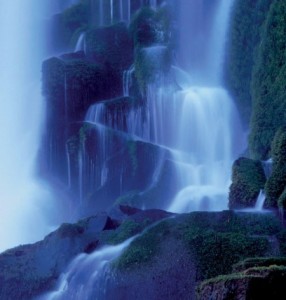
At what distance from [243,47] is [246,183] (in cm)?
1075

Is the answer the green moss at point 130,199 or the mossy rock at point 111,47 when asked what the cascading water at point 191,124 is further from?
the mossy rock at point 111,47

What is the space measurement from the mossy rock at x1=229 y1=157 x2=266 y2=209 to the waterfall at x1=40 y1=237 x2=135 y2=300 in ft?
11.0

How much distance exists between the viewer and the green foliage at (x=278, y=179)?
12.7 meters

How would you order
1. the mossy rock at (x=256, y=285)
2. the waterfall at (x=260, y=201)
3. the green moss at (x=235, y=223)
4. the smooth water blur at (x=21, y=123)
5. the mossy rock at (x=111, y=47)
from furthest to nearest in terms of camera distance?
the mossy rock at (x=111, y=47), the smooth water blur at (x=21, y=123), the waterfall at (x=260, y=201), the green moss at (x=235, y=223), the mossy rock at (x=256, y=285)

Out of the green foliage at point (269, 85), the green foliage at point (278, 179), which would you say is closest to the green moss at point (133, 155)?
the green foliage at point (269, 85)

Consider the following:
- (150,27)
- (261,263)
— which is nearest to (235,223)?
(261,263)

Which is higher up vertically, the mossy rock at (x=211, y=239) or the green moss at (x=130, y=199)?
the mossy rock at (x=211, y=239)

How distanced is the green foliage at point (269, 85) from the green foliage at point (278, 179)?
3838mm

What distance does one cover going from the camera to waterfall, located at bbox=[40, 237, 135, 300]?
1136 cm

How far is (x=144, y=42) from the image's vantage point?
2817cm

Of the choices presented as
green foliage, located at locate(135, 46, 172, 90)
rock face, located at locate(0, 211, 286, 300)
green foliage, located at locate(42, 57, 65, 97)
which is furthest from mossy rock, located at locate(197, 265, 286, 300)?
green foliage, located at locate(42, 57, 65, 97)

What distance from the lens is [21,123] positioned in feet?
102

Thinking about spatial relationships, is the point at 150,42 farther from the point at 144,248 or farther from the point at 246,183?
the point at 144,248

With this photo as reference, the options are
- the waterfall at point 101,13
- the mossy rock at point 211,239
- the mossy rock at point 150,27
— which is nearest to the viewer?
the mossy rock at point 211,239
